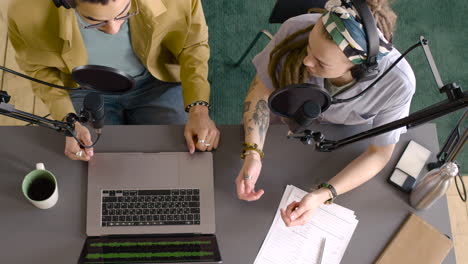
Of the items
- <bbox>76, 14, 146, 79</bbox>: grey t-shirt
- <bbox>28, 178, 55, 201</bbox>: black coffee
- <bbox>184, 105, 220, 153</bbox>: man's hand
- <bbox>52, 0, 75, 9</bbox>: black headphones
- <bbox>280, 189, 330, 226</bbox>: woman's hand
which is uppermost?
<bbox>76, 14, 146, 79</bbox>: grey t-shirt

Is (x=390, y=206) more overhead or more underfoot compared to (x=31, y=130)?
more underfoot

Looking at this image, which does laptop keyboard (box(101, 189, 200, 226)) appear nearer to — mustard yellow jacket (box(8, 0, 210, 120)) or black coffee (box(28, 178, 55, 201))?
black coffee (box(28, 178, 55, 201))

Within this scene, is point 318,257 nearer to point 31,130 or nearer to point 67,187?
point 67,187

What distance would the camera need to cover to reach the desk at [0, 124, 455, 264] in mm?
1281

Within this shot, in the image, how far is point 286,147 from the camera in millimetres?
1441

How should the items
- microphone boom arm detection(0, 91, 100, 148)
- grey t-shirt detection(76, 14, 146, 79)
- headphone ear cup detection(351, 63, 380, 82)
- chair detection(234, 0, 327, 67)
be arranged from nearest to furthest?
1. microphone boom arm detection(0, 91, 100, 148)
2. headphone ear cup detection(351, 63, 380, 82)
3. grey t-shirt detection(76, 14, 146, 79)
4. chair detection(234, 0, 327, 67)

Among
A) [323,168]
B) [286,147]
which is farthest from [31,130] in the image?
[323,168]

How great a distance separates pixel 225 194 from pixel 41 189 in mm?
572

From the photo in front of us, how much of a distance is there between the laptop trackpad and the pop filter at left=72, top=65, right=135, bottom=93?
1.40 ft

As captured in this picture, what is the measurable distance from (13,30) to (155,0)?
0.48m

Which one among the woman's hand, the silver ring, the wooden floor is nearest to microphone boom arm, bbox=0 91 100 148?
the silver ring

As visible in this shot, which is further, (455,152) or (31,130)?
(31,130)

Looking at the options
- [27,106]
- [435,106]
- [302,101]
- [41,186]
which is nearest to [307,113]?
[302,101]

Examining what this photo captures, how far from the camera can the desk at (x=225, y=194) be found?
1281mm
